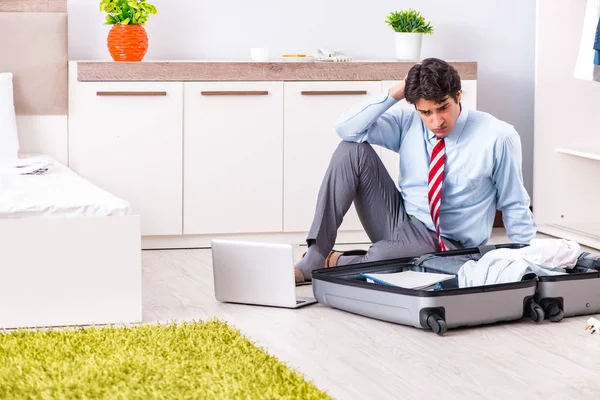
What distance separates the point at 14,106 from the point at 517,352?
2.55 m

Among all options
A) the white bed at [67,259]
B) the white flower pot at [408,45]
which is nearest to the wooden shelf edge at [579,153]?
the white flower pot at [408,45]

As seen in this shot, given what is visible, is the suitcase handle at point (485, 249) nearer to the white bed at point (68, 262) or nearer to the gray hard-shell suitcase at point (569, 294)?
the gray hard-shell suitcase at point (569, 294)

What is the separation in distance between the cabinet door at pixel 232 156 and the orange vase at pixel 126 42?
0.28m

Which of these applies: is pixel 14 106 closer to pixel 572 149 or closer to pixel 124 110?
pixel 124 110

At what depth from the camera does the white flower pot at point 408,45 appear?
4.61 metres

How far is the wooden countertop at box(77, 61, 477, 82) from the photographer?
419 cm

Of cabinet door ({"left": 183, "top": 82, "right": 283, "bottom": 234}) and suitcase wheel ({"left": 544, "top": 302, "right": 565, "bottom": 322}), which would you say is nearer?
suitcase wheel ({"left": 544, "top": 302, "right": 565, "bottom": 322})

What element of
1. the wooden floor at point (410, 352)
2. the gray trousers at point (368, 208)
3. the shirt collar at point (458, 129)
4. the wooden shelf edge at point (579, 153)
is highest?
the shirt collar at point (458, 129)

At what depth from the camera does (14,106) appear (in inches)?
164

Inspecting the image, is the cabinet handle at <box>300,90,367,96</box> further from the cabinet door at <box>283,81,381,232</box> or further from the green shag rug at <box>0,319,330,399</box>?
the green shag rug at <box>0,319,330,399</box>

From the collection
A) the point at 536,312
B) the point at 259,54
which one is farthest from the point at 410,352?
the point at 259,54

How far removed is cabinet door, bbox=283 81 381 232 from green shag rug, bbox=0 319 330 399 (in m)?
1.69

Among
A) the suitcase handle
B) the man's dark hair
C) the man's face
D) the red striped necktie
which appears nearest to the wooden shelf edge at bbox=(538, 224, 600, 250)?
the suitcase handle

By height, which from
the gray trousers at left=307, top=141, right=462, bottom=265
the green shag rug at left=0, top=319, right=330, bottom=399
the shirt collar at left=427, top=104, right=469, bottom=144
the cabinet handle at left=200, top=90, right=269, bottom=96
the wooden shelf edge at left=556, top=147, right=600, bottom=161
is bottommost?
the green shag rug at left=0, top=319, right=330, bottom=399
